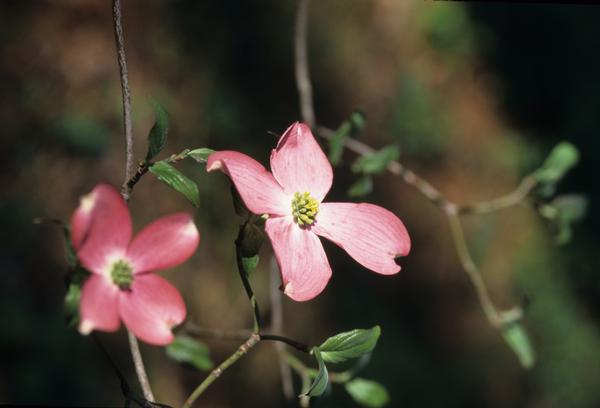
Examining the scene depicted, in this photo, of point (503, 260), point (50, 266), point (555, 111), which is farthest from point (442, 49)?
point (50, 266)

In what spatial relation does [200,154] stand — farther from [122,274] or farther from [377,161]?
[377,161]

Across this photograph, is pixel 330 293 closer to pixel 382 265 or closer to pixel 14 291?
pixel 14 291

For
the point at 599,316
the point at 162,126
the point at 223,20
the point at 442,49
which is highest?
the point at 442,49

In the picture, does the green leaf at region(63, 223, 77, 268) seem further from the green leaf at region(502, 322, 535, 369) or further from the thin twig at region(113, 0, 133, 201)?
the green leaf at region(502, 322, 535, 369)

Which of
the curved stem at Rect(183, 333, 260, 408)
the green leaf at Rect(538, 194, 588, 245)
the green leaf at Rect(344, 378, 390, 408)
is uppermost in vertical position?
the green leaf at Rect(538, 194, 588, 245)

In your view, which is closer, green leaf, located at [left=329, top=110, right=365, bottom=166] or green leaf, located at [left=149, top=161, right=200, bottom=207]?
green leaf, located at [left=149, top=161, right=200, bottom=207]

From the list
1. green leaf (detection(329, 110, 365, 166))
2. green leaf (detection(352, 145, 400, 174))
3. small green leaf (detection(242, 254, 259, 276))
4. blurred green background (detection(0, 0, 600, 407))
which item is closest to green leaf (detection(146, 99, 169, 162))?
small green leaf (detection(242, 254, 259, 276))

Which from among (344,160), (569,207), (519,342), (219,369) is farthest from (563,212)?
(344,160)

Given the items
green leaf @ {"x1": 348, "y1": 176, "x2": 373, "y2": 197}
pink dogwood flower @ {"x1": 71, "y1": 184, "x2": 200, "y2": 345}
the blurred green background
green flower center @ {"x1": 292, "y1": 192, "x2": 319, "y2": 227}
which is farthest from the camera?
the blurred green background
